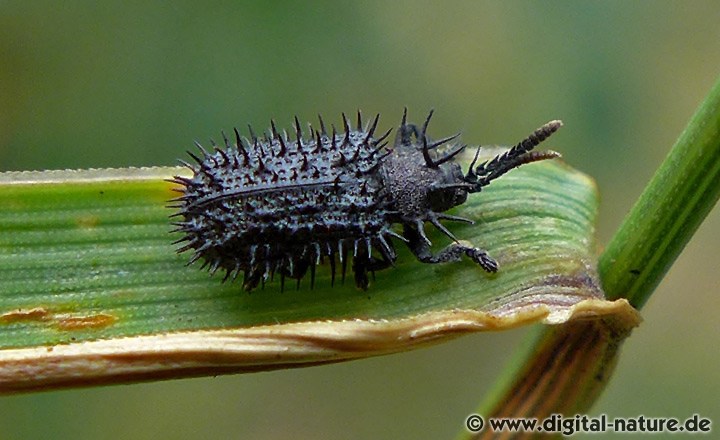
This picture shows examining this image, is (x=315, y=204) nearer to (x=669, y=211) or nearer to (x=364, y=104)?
(x=669, y=211)

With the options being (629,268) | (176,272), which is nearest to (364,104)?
(176,272)

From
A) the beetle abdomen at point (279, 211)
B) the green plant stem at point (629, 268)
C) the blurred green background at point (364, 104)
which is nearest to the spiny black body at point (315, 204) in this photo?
the beetle abdomen at point (279, 211)

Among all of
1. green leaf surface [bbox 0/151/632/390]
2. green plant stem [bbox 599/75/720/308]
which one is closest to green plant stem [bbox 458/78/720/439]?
green plant stem [bbox 599/75/720/308]

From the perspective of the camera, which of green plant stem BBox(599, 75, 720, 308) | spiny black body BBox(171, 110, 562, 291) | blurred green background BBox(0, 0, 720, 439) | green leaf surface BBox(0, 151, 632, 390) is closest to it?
green plant stem BBox(599, 75, 720, 308)

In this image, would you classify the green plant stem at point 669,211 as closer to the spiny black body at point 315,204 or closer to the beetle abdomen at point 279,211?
the spiny black body at point 315,204

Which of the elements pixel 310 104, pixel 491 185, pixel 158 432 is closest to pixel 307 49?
pixel 310 104

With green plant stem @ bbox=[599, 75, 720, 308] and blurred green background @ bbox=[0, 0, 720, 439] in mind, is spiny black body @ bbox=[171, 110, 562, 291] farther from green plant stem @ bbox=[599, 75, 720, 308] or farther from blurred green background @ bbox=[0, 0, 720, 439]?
blurred green background @ bbox=[0, 0, 720, 439]
